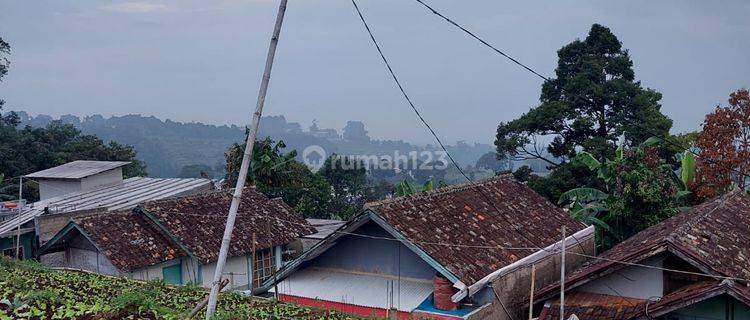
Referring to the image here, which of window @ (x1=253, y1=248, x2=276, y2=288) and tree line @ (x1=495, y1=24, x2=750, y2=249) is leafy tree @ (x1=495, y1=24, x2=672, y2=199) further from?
window @ (x1=253, y1=248, x2=276, y2=288)

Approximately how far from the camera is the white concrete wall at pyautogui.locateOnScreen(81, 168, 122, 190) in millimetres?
33109

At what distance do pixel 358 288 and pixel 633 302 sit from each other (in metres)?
5.72

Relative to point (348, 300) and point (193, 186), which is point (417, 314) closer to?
point (348, 300)

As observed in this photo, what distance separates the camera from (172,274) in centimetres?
2069

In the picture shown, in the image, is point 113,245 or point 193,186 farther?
point 193,186

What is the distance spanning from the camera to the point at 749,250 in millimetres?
13445

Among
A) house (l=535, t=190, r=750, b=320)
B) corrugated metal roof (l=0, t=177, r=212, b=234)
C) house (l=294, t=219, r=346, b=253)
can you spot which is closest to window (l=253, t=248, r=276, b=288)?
house (l=294, t=219, r=346, b=253)

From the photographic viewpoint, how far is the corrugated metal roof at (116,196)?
2819 centimetres

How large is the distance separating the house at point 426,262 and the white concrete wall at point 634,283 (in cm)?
179

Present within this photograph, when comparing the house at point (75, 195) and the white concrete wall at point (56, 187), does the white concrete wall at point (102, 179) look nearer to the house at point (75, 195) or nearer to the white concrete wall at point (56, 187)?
the house at point (75, 195)

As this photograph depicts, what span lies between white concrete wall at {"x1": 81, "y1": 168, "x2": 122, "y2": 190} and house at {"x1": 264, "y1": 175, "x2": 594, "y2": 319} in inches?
833

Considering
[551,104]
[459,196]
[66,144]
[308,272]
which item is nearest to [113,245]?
[308,272]

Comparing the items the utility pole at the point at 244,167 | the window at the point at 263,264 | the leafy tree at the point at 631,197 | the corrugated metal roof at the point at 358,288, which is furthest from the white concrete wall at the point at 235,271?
the utility pole at the point at 244,167

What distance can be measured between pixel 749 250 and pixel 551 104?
17874mm
